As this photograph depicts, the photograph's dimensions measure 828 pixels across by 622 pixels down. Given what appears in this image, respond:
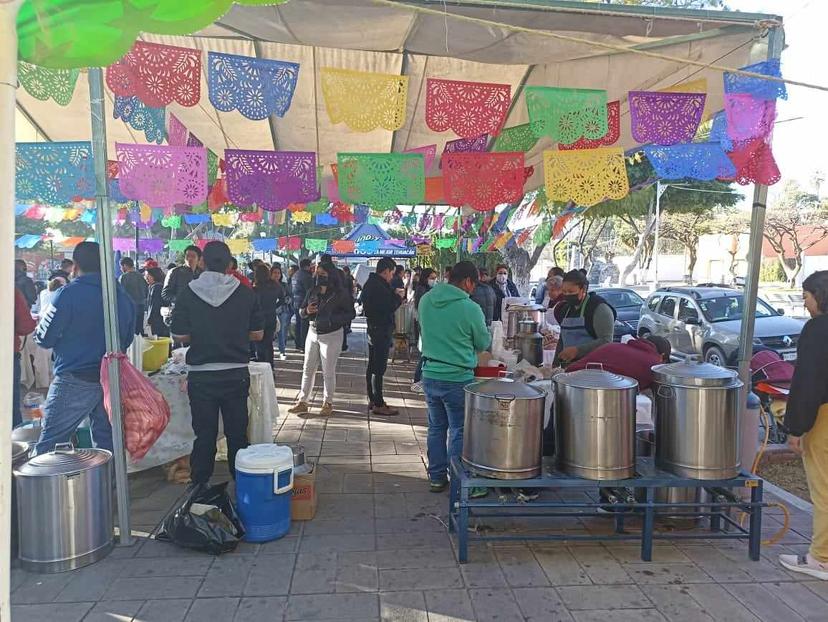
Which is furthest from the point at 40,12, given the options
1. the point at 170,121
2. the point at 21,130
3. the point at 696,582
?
the point at 21,130

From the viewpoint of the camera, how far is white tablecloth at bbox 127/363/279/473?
4.80 m

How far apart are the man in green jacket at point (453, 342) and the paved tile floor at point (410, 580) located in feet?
2.63

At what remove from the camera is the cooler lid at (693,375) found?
11.4 ft

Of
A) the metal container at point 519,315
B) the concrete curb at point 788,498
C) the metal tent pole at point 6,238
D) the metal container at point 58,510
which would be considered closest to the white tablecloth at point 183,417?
the metal container at point 58,510

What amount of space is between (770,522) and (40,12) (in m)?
5.19

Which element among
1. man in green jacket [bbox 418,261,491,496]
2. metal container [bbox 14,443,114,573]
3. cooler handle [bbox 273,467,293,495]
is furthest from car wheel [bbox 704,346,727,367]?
metal container [bbox 14,443,114,573]

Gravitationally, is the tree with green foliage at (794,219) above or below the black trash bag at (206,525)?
above

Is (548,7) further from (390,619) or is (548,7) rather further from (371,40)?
(390,619)

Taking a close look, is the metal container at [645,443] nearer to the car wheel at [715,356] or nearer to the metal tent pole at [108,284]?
the metal tent pole at [108,284]

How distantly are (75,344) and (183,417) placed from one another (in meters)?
1.32

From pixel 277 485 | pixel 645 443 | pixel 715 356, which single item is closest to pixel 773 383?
pixel 645 443

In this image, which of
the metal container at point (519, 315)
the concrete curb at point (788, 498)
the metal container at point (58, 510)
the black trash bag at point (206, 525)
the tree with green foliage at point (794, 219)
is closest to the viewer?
the metal container at point (58, 510)

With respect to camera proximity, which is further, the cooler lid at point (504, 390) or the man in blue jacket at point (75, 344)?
the man in blue jacket at point (75, 344)

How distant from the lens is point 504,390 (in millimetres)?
3586
